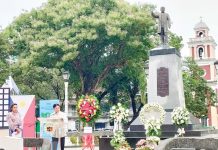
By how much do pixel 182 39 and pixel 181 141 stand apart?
28.4 meters

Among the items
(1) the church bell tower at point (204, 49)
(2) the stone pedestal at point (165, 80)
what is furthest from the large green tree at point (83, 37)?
(1) the church bell tower at point (204, 49)

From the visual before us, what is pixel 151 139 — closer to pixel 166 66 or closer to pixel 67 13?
pixel 166 66

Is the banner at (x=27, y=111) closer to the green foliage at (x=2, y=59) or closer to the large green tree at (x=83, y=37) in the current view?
the large green tree at (x=83, y=37)

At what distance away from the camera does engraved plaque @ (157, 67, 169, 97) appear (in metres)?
14.8

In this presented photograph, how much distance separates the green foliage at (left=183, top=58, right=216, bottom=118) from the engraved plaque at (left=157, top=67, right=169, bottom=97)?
17.0 m

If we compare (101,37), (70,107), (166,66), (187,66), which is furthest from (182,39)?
(70,107)

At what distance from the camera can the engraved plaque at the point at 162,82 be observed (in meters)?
14.8

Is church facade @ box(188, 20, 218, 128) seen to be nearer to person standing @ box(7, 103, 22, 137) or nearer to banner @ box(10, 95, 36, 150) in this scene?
banner @ box(10, 95, 36, 150)

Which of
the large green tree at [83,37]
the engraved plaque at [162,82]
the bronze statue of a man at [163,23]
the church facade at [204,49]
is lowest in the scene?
the engraved plaque at [162,82]

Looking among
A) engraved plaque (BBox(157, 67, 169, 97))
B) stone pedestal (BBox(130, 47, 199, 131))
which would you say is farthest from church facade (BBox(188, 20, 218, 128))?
engraved plaque (BBox(157, 67, 169, 97))

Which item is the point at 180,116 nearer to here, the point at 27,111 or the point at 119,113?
the point at 119,113

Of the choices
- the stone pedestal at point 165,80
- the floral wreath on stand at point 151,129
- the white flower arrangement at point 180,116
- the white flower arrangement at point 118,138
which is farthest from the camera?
the stone pedestal at point 165,80

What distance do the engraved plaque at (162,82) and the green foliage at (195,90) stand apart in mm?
16966

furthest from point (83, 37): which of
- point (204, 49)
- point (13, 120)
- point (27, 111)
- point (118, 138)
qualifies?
point (204, 49)
